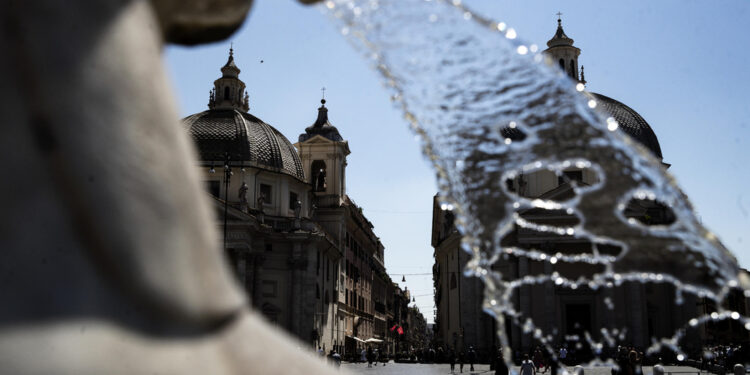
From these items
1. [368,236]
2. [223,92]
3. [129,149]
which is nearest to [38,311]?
[129,149]

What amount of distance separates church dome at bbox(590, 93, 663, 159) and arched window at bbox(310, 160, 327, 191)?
24.8m

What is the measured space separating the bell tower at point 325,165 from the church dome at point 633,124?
76.7 feet

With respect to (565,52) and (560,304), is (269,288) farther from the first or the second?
(565,52)

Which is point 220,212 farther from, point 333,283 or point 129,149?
point 129,149

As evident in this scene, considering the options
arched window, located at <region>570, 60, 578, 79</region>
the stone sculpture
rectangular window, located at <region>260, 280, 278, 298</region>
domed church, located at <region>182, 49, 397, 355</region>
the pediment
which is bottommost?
the stone sculpture

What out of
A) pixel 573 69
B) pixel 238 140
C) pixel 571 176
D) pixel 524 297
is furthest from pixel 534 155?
pixel 573 69

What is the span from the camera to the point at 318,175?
62.5 meters

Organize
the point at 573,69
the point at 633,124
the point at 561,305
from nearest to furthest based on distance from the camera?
the point at 561,305 < the point at 633,124 < the point at 573,69

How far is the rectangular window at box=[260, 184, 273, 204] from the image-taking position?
51.7 m

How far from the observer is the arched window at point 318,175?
6222cm

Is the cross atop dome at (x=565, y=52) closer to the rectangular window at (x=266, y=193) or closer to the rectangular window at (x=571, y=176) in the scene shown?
the rectangular window at (x=571, y=176)

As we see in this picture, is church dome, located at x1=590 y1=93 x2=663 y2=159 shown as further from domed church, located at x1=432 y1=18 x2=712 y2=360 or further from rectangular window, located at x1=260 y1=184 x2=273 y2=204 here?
rectangular window, located at x1=260 y1=184 x2=273 y2=204

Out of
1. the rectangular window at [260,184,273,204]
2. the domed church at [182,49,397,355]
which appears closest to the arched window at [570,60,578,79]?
the domed church at [182,49,397,355]

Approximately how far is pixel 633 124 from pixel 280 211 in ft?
100
